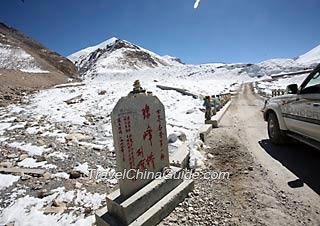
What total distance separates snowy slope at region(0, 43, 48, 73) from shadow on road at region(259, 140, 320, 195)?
101 ft

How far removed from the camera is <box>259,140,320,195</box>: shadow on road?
144 inches

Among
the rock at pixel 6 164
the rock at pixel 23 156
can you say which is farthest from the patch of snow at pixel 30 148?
the rock at pixel 6 164

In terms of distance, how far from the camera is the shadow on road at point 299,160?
3.67 metres

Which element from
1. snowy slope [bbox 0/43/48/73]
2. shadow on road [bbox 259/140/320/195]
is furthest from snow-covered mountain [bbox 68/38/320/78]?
shadow on road [bbox 259/140/320/195]

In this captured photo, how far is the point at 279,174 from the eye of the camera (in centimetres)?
404

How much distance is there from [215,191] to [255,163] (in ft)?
4.83

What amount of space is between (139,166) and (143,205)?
0.53 meters

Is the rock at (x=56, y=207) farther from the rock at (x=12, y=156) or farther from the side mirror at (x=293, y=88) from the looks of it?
the side mirror at (x=293, y=88)

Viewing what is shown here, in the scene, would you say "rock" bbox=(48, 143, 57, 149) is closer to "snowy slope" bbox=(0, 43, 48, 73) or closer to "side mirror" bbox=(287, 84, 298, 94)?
"side mirror" bbox=(287, 84, 298, 94)

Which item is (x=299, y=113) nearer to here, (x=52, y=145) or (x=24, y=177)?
(x=24, y=177)

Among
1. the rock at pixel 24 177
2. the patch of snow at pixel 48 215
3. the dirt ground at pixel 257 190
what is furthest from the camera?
the rock at pixel 24 177

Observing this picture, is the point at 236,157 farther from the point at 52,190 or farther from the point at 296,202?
the point at 52,190

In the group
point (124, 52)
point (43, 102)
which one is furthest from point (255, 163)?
point (124, 52)

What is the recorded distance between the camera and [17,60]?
30906 mm
